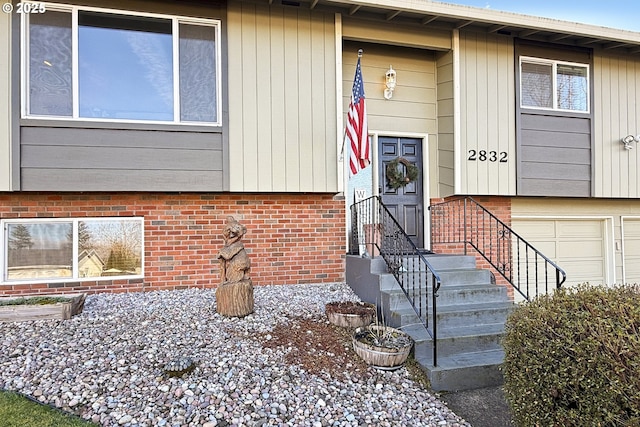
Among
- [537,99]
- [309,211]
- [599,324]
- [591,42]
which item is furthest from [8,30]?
[591,42]

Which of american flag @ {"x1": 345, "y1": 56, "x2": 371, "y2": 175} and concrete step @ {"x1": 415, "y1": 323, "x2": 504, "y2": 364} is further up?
american flag @ {"x1": 345, "y1": 56, "x2": 371, "y2": 175}

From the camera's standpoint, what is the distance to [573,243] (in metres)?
7.49

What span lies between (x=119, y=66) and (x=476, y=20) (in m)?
5.28

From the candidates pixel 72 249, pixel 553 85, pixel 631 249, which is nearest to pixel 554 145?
pixel 553 85

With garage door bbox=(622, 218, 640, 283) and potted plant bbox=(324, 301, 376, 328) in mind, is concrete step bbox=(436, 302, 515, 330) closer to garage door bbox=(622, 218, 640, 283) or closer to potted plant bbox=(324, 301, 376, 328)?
potted plant bbox=(324, 301, 376, 328)

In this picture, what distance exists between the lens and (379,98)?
6574mm

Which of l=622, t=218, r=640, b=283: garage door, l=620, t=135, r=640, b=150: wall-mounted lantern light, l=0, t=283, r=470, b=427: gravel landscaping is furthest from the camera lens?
l=622, t=218, r=640, b=283: garage door

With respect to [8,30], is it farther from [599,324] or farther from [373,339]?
[599,324]

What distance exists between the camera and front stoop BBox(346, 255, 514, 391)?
3.51 metres

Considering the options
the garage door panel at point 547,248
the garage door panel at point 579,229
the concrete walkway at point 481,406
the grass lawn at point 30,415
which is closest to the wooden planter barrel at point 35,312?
the grass lawn at point 30,415

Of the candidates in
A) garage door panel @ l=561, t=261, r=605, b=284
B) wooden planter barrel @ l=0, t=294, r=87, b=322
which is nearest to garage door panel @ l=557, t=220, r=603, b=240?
garage door panel @ l=561, t=261, r=605, b=284

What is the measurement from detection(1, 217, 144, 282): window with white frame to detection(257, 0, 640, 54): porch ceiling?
4021 millimetres

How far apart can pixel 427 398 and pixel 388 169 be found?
12.9ft
